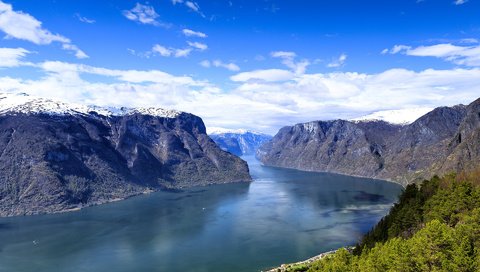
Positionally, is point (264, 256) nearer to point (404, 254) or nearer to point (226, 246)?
point (226, 246)

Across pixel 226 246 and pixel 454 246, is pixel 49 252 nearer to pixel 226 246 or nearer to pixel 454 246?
Answer: pixel 226 246

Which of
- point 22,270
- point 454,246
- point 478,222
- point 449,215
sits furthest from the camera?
point 22,270

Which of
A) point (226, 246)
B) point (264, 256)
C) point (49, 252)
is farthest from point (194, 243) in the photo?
point (49, 252)

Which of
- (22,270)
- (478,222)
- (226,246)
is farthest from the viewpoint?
(226,246)

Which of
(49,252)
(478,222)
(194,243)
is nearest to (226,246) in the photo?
(194,243)

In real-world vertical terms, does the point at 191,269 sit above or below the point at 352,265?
below

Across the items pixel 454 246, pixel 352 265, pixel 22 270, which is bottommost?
pixel 22 270

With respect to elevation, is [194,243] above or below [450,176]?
below

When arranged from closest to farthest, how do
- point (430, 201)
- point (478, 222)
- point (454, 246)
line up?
point (454, 246) → point (478, 222) → point (430, 201)

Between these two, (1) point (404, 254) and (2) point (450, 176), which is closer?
(1) point (404, 254)
